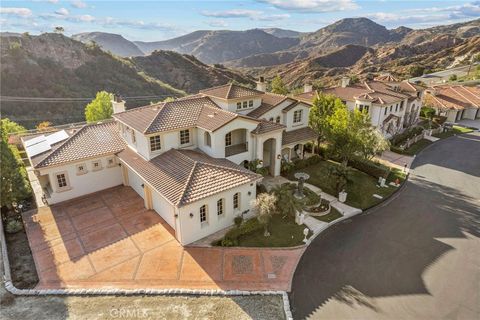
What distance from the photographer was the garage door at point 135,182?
28.4 m

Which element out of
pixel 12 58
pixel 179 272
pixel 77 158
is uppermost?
pixel 12 58

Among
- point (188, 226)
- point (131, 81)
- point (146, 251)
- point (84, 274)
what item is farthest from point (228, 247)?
point (131, 81)

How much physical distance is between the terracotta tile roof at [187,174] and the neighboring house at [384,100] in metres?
25.3

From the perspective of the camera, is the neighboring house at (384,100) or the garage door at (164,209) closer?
the garage door at (164,209)

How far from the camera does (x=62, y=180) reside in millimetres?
27641

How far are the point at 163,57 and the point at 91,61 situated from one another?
4490cm

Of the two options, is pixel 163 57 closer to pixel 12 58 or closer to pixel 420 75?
pixel 12 58

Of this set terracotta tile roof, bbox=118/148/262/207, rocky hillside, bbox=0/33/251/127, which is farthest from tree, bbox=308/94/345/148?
rocky hillside, bbox=0/33/251/127

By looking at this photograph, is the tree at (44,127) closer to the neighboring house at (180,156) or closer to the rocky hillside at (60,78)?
the neighboring house at (180,156)

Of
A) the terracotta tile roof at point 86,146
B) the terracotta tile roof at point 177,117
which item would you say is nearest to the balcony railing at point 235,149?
the terracotta tile roof at point 177,117

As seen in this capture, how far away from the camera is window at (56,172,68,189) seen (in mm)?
27328

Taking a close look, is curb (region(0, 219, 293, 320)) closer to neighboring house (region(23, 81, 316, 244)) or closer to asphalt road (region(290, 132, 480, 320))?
asphalt road (region(290, 132, 480, 320))

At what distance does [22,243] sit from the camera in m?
22.6

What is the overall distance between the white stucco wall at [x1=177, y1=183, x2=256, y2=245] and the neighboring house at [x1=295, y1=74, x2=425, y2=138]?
25950 millimetres
